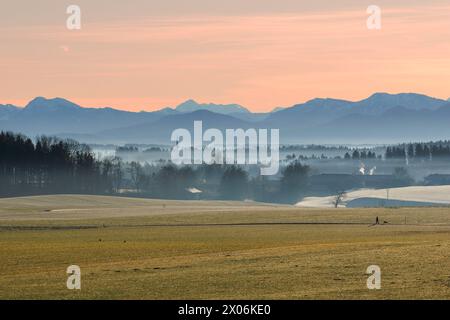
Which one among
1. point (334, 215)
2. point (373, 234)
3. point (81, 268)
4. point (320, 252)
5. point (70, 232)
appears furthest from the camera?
point (334, 215)

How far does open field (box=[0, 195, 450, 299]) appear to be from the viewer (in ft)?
121

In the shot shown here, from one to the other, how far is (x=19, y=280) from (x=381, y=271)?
1416cm

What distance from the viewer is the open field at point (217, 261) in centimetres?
Answer: 3700

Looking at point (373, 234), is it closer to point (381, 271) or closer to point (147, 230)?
point (147, 230)

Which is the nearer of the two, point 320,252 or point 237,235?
point 320,252

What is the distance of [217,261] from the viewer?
159 feet

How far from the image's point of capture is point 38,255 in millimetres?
58219

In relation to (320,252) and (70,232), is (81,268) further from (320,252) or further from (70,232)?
(70,232)

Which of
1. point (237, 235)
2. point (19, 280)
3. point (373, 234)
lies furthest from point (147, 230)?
point (19, 280)
